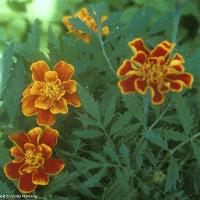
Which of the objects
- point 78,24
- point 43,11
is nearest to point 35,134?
point 78,24

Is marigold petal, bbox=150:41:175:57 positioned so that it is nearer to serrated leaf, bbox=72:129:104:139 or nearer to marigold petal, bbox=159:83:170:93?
marigold petal, bbox=159:83:170:93

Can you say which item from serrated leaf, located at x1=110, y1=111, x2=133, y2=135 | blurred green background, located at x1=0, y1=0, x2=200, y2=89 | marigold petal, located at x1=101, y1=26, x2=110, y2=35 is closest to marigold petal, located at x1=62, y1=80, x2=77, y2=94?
serrated leaf, located at x1=110, y1=111, x2=133, y2=135

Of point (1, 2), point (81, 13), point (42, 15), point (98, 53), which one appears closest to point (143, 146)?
point (98, 53)

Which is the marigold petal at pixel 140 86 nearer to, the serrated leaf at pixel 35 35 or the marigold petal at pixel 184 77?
the marigold petal at pixel 184 77

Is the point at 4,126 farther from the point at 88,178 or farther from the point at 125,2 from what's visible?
the point at 125,2

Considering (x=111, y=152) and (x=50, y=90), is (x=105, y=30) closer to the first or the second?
(x=50, y=90)

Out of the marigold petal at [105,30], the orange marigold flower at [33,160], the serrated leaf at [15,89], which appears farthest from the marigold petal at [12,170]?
the marigold petal at [105,30]
